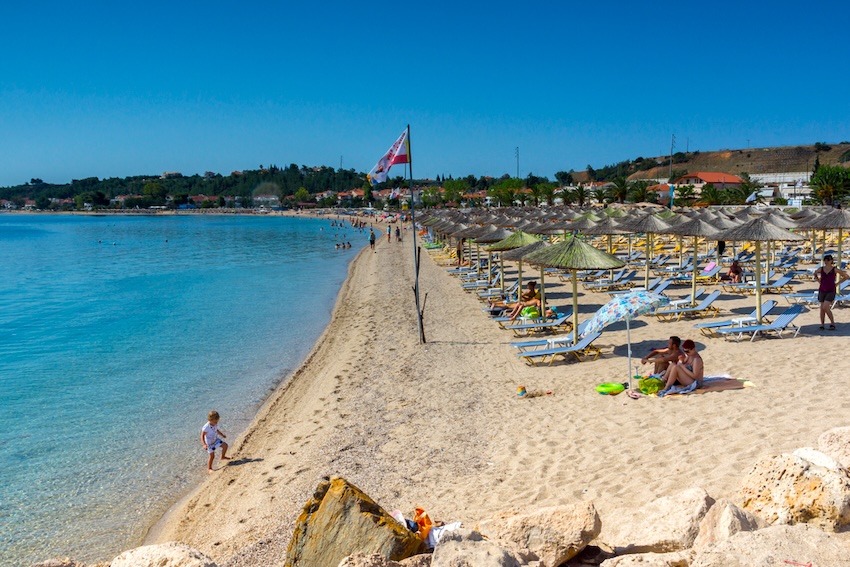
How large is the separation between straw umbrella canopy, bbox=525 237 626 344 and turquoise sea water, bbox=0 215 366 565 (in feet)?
17.2

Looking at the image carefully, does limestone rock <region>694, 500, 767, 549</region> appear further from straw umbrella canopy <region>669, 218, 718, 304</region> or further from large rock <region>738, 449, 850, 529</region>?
straw umbrella canopy <region>669, 218, 718, 304</region>

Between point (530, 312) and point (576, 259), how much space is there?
2.69 m

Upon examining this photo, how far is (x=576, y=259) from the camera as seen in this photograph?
9.82 metres

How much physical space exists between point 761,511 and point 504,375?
5688 mm

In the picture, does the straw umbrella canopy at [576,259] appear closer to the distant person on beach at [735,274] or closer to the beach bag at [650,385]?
the beach bag at [650,385]

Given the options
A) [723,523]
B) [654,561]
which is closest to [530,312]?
[723,523]

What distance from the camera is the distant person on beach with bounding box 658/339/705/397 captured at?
736cm

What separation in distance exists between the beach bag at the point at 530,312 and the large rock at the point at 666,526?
8.22 m

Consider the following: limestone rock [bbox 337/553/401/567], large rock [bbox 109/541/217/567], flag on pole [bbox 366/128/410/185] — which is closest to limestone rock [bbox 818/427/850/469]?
limestone rock [bbox 337/553/401/567]

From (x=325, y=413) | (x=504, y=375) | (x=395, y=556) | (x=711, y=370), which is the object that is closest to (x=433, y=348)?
(x=504, y=375)

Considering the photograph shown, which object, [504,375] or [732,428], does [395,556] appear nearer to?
[732,428]

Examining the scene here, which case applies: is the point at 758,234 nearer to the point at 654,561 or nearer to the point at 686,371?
the point at 686,371

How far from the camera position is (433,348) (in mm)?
11555

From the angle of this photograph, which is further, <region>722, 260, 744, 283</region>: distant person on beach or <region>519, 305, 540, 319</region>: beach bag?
<region>722, 260, 744, 283</region>: distant person on beach
